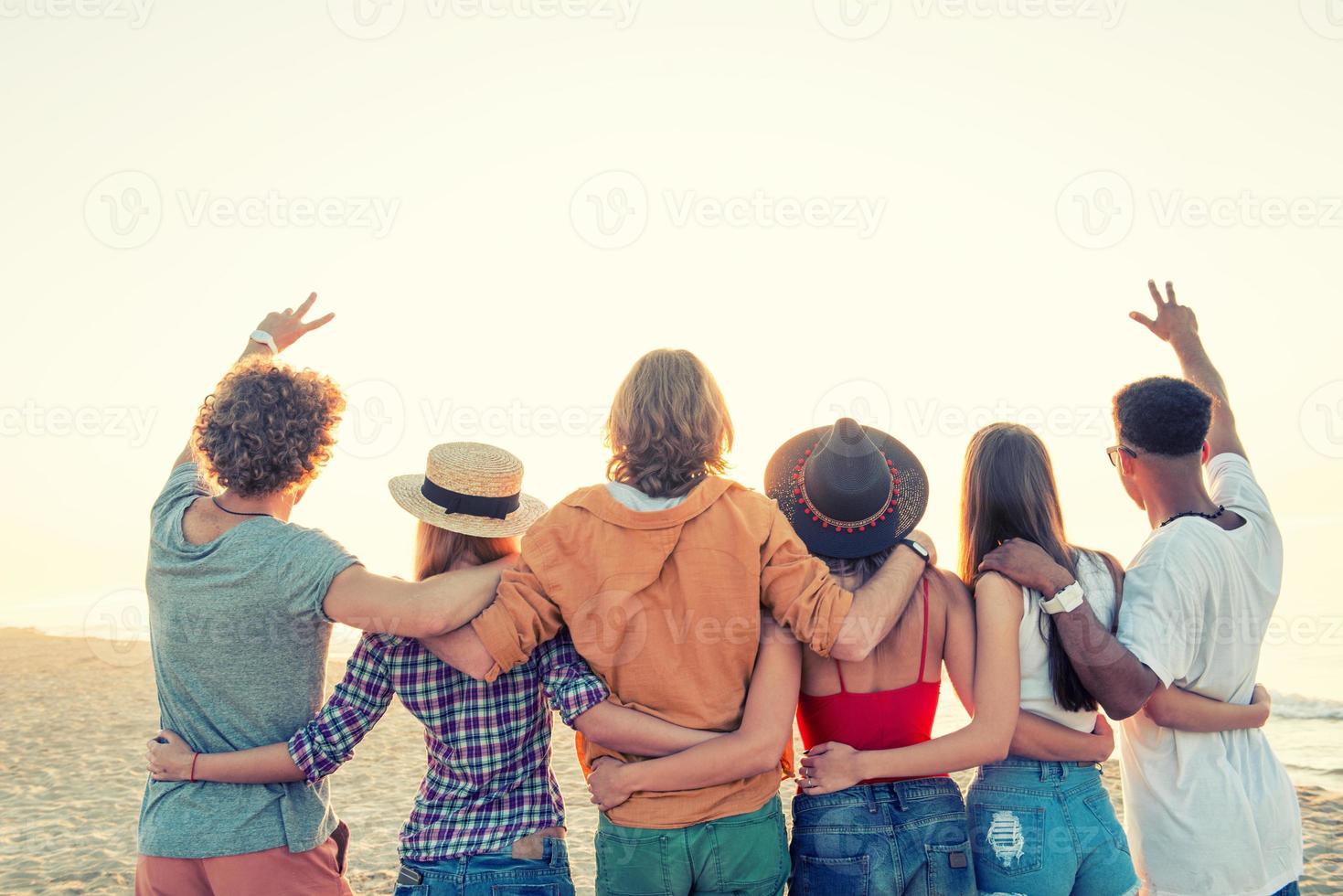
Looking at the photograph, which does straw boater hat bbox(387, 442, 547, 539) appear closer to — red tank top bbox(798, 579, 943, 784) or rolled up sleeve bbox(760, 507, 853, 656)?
rolled up sleeve bbox(760, 507, 853, 656)

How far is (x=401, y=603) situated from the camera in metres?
2.21

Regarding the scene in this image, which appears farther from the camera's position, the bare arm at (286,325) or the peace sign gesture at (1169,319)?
the peace sign gesture at (1169,319)

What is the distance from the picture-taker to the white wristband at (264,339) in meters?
3.04

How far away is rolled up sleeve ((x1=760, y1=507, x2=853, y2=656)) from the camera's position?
2.33 metres

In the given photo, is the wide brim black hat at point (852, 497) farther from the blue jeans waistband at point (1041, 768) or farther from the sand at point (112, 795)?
the sand at point (112, 795)

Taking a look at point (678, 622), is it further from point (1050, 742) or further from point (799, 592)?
point (1050, 742)

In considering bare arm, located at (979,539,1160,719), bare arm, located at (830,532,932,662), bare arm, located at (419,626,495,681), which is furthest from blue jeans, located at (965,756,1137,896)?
bare arm, located at (419,626,495,681)

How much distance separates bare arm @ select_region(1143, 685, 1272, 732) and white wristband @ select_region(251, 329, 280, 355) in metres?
2.79

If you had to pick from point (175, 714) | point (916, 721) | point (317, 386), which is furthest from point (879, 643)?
point (175, 714)

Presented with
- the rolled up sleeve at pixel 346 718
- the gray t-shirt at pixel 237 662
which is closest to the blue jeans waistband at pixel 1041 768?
the rolled up sleeve at pixel 346 718

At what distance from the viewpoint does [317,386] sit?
8.20ft

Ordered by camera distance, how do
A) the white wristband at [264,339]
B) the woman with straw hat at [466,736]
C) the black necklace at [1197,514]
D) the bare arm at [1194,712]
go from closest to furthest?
the woman with straw hat at [466,736] → the bare arm at [1194,712] → the black necklace at [1197,514] → the white wristband at [264,339]

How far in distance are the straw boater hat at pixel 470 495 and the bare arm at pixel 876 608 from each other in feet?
2.86

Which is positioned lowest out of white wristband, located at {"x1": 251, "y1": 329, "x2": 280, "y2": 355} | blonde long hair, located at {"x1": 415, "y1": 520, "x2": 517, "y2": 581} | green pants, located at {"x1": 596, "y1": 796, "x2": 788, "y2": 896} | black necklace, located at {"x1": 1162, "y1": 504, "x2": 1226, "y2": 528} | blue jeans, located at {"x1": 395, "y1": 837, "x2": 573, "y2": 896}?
blue jeans, located at {"x1": 395, "y1": 837, "x2": 573, "y2": 896}
